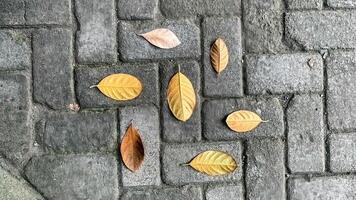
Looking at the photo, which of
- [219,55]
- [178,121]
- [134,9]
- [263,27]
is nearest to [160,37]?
[134,9]

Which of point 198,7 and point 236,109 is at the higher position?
point 198,7

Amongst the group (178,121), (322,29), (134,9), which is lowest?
(178,121)

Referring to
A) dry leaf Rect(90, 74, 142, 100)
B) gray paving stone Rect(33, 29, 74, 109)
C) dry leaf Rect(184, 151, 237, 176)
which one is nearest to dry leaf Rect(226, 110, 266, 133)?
dry leaf Rect(184, 151, 237, 176)

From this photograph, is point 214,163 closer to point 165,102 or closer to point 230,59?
point 165,102

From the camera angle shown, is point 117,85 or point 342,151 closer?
point 117,85

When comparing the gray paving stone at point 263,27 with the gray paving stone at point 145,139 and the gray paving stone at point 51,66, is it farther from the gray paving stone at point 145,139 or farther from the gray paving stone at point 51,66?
the gray paving stone at point 51,66

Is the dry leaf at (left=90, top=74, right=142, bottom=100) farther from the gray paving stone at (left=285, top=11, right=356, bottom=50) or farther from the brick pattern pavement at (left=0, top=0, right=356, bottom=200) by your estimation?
the gray paving stone at (left=285, top=11, right=356, bottom=50)

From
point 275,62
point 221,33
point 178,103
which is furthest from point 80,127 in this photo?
Result: point 275,62
